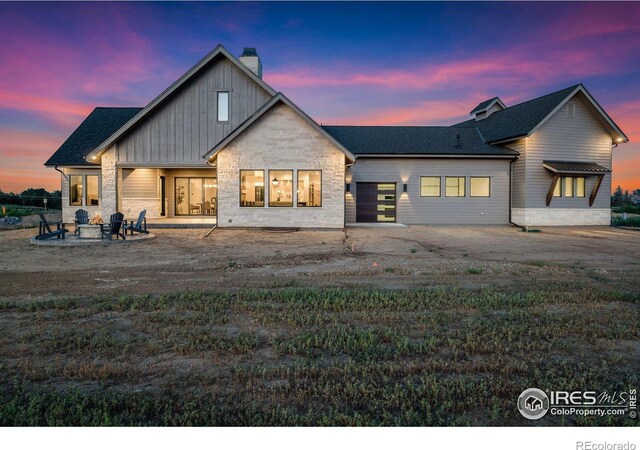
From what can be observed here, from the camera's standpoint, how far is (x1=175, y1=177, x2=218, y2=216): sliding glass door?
24.3 m

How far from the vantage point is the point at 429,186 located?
2294cm

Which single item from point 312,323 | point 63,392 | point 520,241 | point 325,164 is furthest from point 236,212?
point 63,392

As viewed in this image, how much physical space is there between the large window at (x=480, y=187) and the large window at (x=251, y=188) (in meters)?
12.5

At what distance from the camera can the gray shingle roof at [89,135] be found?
72.2 feet

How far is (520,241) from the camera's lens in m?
15.4

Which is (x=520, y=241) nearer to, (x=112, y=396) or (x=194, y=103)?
(x=112, y=396)

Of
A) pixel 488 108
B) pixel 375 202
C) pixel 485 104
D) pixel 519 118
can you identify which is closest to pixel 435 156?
pixel 375 202

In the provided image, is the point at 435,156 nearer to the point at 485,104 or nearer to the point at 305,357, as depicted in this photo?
the point at 485,104

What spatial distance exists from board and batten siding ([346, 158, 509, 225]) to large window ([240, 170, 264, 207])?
19.9 feet

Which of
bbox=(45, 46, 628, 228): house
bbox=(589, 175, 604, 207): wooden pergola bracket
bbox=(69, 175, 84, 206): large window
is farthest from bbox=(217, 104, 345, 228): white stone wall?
bbox=(589, 175, 604, 207): wooden pergola bracket

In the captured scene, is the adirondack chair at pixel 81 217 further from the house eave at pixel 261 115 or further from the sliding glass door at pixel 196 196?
the sliding glass door at pixel 196 196

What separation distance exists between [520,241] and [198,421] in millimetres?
15402

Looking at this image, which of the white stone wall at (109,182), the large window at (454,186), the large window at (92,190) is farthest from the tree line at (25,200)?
the large window at (454,186)

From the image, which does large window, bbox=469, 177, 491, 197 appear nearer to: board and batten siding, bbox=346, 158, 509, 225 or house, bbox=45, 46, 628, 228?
house, bbox=45, 46, 628, 228
